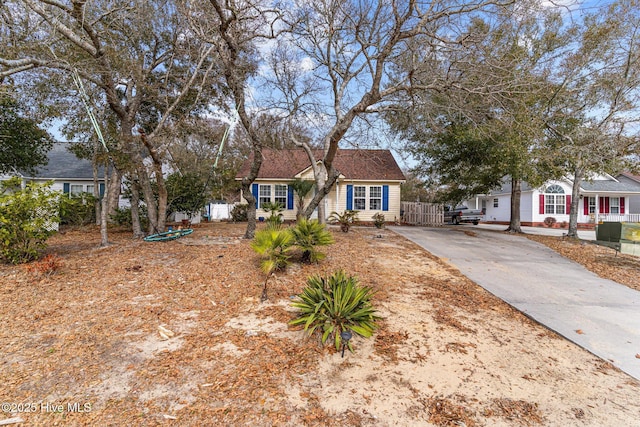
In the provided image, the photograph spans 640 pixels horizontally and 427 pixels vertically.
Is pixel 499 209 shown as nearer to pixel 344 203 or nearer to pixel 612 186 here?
pixel 612 186

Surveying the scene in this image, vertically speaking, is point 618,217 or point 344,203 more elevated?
point 344,203

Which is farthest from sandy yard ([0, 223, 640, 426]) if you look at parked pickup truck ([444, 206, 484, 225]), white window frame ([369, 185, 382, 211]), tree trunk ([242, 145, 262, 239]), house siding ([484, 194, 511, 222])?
house siding ([484, 194, 511, 222])

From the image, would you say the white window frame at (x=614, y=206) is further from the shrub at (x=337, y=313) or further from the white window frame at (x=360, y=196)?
the shrub at (x=337, y=313)

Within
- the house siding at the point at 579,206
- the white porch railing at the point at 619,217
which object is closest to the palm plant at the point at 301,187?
the house siding at the point at 579,206

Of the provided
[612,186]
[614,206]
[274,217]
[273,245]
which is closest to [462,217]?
[612,186]

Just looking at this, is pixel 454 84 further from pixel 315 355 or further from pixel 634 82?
pixel 634 82

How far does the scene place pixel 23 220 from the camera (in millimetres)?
5930

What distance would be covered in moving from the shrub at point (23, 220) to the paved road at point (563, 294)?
905 cm

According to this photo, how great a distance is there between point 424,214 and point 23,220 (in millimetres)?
18111

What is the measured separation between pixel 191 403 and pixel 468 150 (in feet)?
44.9

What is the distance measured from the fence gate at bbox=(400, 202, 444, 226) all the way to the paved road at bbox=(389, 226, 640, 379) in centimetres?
930

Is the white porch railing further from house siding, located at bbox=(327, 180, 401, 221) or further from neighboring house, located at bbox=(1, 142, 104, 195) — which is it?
neighboring house, located at bbox=(1, 142, 104, 195)

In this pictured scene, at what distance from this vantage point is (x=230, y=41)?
710cm

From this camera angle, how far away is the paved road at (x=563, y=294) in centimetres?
381
